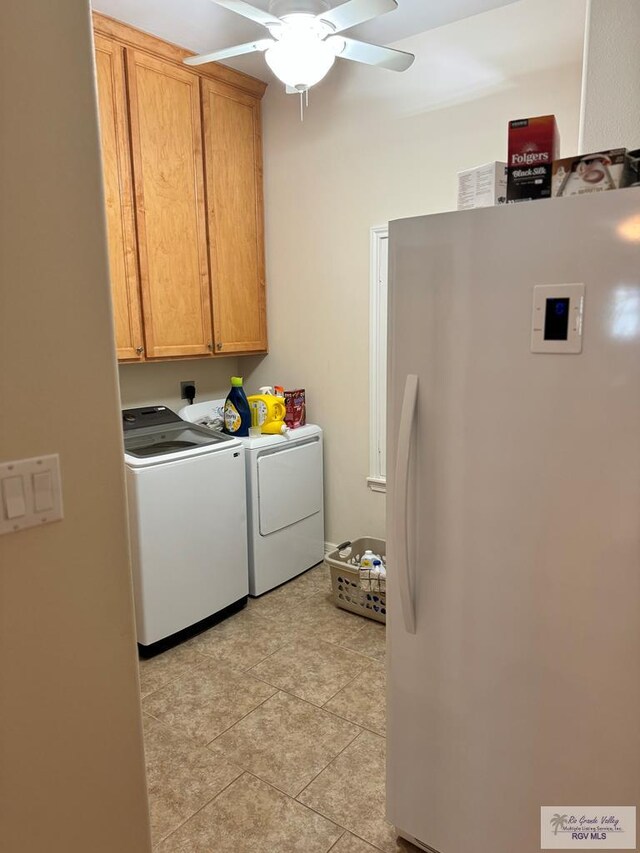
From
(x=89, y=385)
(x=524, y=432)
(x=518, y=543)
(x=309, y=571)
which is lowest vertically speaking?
(x=309, y=571)

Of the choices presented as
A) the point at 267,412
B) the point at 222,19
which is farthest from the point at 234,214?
the point at 267,412

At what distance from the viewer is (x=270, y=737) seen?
2.03m

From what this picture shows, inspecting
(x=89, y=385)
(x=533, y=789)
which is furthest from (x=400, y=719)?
(x=89, y=385)

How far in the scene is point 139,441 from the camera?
8.86 feet

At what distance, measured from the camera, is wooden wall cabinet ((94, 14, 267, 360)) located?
258cm

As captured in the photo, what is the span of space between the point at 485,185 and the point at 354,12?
0.95m

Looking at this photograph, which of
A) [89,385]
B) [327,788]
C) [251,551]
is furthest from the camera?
[251,551]

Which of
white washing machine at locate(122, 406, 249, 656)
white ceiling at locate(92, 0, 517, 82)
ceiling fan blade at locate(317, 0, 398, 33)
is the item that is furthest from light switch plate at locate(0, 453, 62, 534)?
white ceiling at locate(92, 0, 517, 82)

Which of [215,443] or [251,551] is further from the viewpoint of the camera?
[251,551]

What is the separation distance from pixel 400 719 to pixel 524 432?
86 cm

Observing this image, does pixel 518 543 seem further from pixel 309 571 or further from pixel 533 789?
pixel 309 571

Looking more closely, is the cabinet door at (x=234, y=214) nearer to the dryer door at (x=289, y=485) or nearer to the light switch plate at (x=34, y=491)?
the dryer door at (x=289, y=485)

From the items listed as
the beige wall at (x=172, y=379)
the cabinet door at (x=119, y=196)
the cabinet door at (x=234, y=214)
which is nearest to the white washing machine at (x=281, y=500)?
the beige wall at (x=172, y=379)

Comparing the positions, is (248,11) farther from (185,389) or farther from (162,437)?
(185,389)
